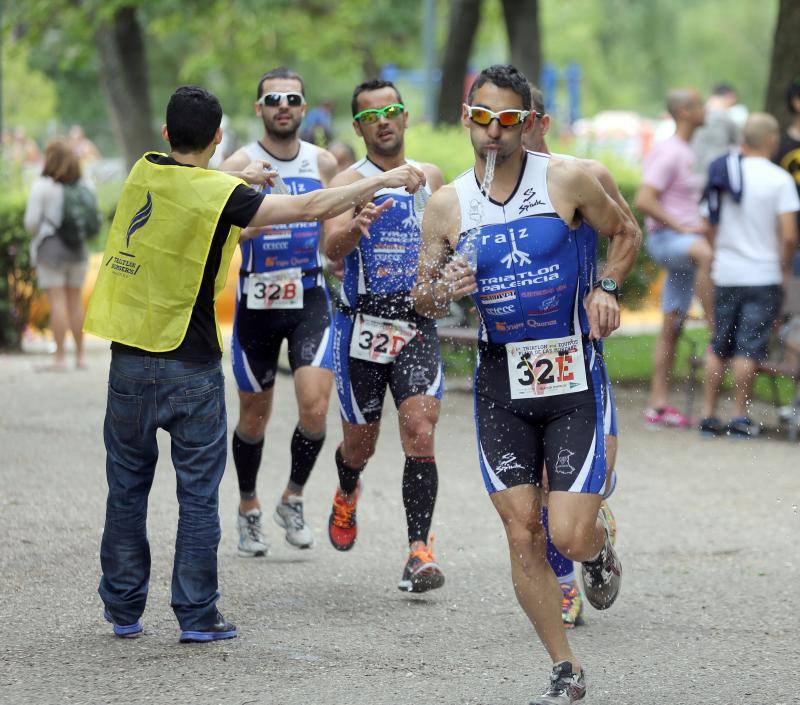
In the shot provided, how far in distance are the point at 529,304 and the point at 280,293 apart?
2.34m

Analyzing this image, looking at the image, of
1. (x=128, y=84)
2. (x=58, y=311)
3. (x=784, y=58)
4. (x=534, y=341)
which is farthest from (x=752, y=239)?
(x=128, y=84)

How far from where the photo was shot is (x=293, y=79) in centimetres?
733

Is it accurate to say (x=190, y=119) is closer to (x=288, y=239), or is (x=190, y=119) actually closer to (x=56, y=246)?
(x=288, y=239)

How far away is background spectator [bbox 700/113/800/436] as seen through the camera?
10.7 metres

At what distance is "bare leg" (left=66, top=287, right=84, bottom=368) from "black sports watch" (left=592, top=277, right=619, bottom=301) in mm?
9678

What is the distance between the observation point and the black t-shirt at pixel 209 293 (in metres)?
5.40

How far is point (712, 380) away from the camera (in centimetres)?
1118

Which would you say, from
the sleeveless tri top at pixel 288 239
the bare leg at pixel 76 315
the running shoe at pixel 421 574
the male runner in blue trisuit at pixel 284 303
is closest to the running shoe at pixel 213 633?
the running shoe at pixel 421 574

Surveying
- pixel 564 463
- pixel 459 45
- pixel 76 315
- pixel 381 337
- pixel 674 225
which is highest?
pixel 459 45

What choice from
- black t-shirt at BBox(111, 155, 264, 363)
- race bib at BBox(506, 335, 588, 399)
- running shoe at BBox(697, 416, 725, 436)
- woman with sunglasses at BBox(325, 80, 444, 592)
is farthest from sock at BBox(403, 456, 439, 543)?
running shoe at BBox(697, 416, 725, 436)

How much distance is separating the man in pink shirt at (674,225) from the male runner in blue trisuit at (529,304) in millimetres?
6101

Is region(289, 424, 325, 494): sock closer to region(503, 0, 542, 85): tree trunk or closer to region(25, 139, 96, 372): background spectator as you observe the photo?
region(25, 139, 96, 372): background spectator

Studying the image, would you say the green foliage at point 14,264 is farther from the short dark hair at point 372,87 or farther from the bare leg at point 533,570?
the bare leg at point 533,570

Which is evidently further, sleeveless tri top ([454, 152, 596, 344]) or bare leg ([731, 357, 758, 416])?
bare leg ([731, 357, 758, 416])
